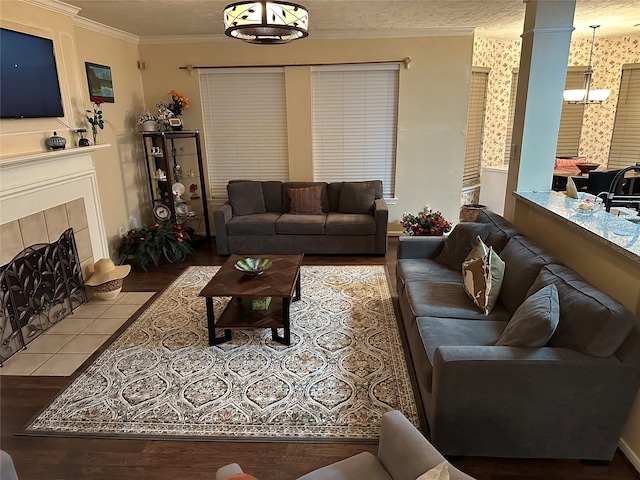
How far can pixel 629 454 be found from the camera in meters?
2.09

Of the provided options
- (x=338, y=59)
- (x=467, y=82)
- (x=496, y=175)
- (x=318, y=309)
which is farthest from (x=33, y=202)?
(x=496, y=175)

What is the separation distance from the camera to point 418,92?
17.7 feet

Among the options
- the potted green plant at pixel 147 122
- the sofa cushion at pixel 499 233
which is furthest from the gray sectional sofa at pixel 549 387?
the potted green plant at pixel 147 122

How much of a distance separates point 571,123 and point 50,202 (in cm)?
723

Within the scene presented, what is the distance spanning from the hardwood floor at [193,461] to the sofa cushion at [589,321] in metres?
0.63

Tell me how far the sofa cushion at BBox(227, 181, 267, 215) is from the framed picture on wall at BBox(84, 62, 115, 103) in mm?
1670

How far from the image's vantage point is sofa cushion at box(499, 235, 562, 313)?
2.58 metres

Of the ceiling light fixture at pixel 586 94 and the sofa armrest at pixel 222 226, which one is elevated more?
the ceiling light fixture at pixel 586 94

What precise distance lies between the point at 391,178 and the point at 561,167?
2729mm

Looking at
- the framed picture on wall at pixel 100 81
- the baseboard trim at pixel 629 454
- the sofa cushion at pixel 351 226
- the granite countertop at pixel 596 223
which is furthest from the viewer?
the sofa cushion at pixel 351 226

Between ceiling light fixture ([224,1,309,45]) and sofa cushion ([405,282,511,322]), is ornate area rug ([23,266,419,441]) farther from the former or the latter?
ceiling light fixture ([224,1,309,45])

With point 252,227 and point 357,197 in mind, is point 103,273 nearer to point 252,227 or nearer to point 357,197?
point 252,227

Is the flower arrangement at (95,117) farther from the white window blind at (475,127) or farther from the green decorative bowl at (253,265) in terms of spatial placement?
the white window blind at (475,127)

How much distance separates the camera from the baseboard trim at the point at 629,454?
2.03 meters
